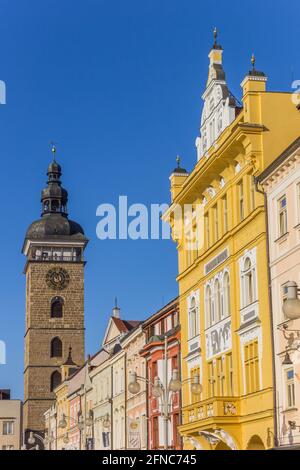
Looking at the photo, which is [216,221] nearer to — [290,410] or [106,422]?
[290,410]

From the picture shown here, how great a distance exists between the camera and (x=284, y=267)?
35.2 metres

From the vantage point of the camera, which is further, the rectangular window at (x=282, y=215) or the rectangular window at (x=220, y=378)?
the rectangular window at (x=220, y=378)

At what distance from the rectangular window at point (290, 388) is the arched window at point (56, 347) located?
360 feet

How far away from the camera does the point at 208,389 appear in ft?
145

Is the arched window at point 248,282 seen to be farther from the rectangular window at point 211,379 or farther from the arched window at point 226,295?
the rectangular window at point 211,379

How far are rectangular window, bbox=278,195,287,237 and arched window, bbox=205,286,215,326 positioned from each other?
29.3 feet

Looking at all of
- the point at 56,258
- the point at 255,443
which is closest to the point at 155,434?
the point at 255,443

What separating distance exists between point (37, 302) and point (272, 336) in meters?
112

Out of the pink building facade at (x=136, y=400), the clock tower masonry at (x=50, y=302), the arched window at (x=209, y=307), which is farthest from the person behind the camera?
the clock tower masonry at (x=50, y=302)

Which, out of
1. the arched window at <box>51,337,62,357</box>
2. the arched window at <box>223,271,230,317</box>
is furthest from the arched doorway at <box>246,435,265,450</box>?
the arched window at <box>51,337,62,357</box>

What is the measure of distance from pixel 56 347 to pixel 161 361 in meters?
88.3

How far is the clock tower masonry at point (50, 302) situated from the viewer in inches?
5507

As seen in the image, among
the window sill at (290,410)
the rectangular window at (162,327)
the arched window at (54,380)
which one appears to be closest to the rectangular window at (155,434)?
the rectangular window at (162,327)

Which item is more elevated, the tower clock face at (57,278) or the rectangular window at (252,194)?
the tower clock face at (57,278)
